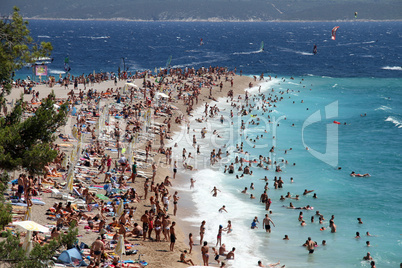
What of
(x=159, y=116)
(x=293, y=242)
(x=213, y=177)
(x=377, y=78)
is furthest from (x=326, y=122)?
(x=377, y=78)

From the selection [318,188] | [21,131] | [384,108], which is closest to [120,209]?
[21,131]

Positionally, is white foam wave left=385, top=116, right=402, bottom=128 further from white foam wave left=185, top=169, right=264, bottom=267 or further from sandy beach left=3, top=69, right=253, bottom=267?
white foam wave left=185, top=169, right=264, bottom=267

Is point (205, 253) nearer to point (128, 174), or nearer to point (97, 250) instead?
point (97, 250)

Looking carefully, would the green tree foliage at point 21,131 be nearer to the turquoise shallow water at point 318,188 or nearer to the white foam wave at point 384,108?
the turquoise shallow water at point 318,188

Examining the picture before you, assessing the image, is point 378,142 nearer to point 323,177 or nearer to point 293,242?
point 323,177

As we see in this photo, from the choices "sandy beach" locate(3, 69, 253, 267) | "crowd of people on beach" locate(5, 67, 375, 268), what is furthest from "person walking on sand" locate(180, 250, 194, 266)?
"sandy beach" locate(3, 69, 253, 267)

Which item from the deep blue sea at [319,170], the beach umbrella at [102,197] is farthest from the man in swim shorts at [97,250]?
the beach umbrella at [102,197]
